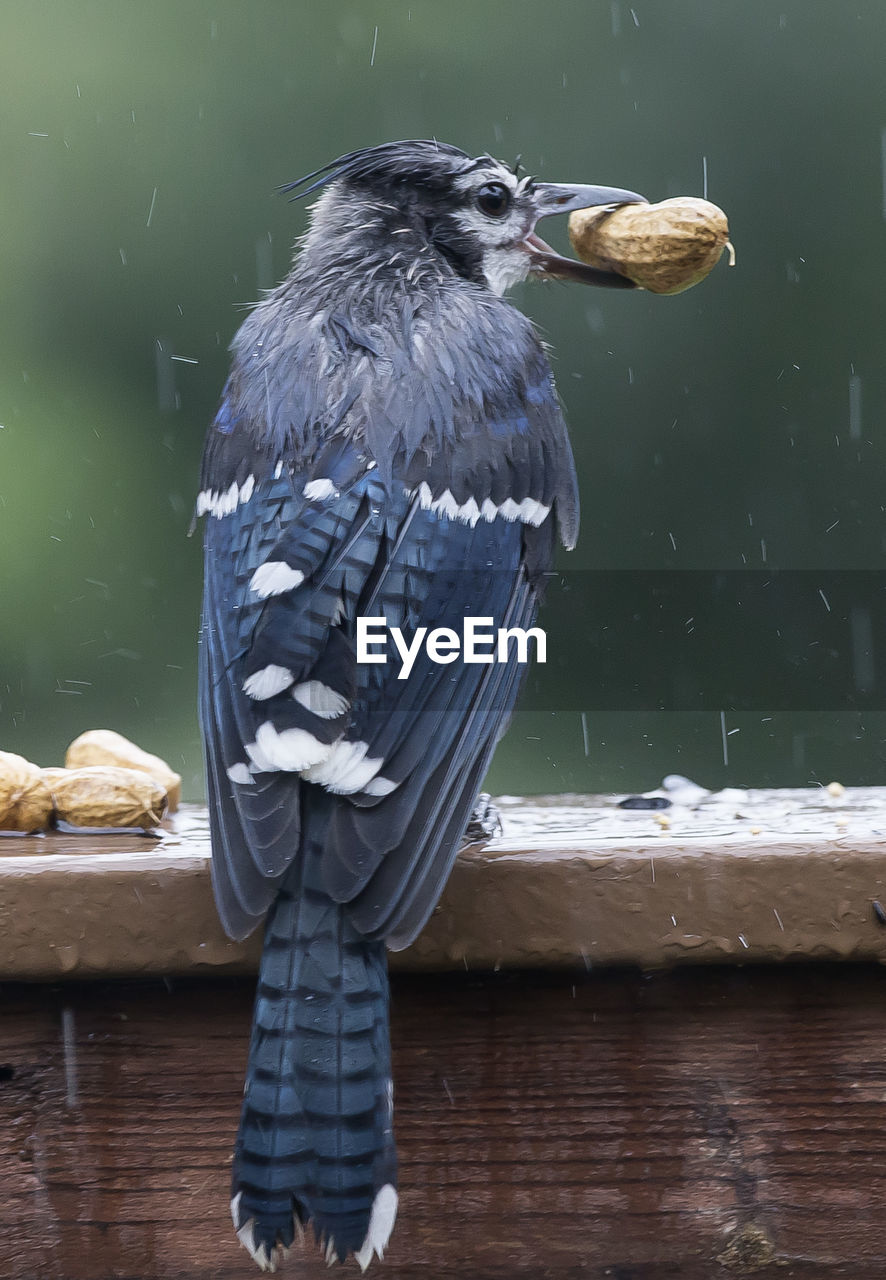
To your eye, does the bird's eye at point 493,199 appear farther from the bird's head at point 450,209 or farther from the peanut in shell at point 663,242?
the peanut in shell at point 663,242

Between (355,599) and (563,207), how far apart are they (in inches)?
41.0

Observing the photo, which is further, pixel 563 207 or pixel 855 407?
pixel 855 407

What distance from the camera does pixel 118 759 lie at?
168 cm

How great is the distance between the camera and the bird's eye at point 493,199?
206 cm

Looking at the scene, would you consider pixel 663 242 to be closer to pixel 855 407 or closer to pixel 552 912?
pixel 552 912

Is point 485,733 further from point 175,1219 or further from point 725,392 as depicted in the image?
point 725,392

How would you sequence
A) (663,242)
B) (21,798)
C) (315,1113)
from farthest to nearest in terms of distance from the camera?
1. (663,242)
2. (21,798)
3. (315,1113)

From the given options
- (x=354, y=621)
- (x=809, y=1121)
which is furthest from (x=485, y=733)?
(x=809, y=1121)

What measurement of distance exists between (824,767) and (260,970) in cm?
351

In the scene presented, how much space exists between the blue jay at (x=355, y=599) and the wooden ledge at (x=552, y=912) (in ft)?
0.14

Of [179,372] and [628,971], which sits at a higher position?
[179,372]

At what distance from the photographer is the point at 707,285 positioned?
500cm

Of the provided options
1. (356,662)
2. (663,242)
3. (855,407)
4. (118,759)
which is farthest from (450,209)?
(855,407)

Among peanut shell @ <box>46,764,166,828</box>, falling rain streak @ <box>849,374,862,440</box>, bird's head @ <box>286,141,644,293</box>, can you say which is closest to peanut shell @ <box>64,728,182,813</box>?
peanut shell @ <box>46,764,166,828</box>
